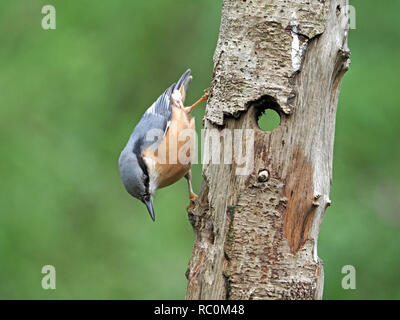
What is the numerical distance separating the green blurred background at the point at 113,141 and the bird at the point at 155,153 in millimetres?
1617

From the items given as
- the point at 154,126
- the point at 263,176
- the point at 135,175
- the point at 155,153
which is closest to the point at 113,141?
the point at 154,126

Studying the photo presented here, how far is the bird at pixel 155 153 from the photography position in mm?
5250

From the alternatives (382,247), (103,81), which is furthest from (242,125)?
(103,81)

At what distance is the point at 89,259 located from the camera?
26.0 ft

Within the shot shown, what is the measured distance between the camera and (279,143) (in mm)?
4074

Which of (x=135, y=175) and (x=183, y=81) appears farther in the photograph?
(x=183, y=81)

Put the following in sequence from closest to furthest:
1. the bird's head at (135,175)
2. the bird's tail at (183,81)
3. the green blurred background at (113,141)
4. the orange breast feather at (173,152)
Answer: the bird's head at (135,175) < the orange breast feather at (173,152) < the bird's tail at (183,81) < the green blurred background at (113,141)

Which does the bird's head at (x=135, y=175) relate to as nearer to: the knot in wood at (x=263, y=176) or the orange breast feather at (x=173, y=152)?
the orange breast feather at (x=173, y=152)

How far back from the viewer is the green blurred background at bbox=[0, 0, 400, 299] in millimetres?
6516

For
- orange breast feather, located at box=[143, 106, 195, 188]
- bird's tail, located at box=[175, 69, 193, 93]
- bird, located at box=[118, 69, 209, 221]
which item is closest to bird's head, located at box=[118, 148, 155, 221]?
bird, located at box=[118, 69, 209, 221]

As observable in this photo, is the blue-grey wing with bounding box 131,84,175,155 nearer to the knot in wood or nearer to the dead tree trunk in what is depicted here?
the dead tree trunk

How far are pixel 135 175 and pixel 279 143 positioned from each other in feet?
4.88

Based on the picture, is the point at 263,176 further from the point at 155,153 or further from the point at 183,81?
the point at 183,81

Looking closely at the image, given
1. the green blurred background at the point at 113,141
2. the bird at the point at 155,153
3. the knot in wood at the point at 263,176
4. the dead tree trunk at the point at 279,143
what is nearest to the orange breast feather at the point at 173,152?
the bird at the point at 155,153
